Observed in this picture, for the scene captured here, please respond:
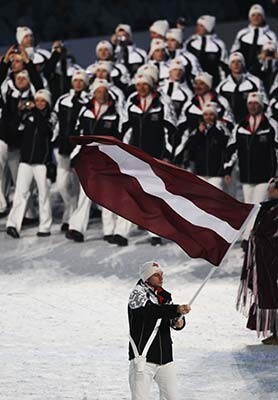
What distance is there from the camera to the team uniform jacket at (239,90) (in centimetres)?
1991

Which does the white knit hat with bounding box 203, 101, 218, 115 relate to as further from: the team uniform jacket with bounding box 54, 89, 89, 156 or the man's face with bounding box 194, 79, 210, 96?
the team uniform jacket with bounding box 54, 89, 89, 156

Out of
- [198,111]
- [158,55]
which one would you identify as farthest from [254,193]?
[158,55]

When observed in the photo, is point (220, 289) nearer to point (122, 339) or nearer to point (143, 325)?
point (122, 339)

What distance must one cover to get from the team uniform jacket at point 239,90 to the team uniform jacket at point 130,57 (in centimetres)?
141

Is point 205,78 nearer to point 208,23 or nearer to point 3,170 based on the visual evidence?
point 208,23

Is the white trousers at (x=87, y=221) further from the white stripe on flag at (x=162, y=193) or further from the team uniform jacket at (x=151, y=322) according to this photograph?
the team uniform jacket at (x=151, y=322)

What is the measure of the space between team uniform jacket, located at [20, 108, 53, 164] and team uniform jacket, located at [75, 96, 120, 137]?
42 centimetres

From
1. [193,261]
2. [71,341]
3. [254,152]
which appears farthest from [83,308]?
[254,152]

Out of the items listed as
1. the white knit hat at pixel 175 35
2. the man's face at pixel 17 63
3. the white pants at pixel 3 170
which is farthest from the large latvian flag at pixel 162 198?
the white knit hat at pixel 175 35

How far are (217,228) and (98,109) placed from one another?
21.2 feet

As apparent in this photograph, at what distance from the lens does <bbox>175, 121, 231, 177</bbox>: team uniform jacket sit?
1842 cm

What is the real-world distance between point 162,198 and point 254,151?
580 centimetres

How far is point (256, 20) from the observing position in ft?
70.0

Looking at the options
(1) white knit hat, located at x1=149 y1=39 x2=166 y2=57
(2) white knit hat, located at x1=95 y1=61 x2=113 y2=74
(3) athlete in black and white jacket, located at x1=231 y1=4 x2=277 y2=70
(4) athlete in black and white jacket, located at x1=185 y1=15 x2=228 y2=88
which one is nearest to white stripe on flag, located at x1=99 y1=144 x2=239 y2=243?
(2) white knit hat, located at x1=95 y1=61 x2=113 y2=74
